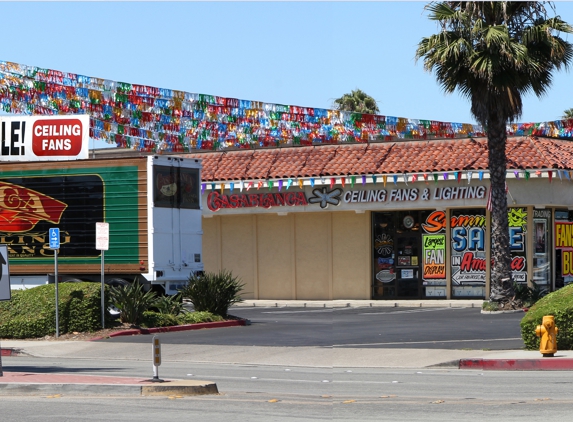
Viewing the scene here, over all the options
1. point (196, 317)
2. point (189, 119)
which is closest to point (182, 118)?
point (189, 119)

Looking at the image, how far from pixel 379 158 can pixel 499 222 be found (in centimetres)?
796

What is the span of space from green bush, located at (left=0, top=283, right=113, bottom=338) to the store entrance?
1461 cm

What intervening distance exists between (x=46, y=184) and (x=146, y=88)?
5475 millimetres

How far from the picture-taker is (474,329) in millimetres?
24453

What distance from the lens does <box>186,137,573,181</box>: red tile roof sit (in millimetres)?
34344

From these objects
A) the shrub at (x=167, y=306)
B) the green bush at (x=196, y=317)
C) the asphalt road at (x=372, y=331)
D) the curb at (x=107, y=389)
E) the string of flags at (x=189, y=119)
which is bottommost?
the asphalt road at (x=372, y=331)

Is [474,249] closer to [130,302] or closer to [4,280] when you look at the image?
[130,302]

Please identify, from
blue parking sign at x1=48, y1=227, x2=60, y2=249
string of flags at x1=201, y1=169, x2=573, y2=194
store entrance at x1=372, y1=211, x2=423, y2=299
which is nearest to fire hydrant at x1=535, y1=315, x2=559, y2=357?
blue parking sign at x1=48, y1=227, x2=60, y2=249

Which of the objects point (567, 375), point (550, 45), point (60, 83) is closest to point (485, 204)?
point (550, 45)

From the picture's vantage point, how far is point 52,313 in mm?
23844

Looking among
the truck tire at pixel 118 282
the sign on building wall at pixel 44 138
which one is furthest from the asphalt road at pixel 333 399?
the sign on building wall at pixel 44 138

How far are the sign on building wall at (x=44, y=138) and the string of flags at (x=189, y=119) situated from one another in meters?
3.33

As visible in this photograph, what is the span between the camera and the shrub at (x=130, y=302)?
24547mm

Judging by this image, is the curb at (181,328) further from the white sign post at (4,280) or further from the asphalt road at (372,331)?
the white sign post at (4,280)
